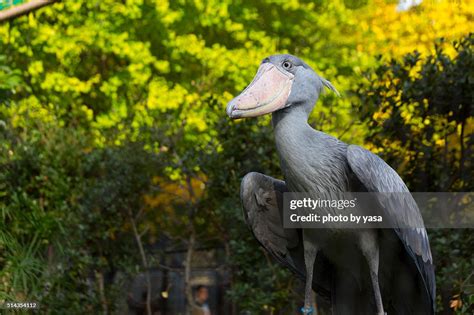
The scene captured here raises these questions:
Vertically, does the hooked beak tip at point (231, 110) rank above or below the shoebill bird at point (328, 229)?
above

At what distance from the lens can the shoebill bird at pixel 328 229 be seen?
4320mm

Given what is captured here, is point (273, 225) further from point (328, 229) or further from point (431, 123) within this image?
point (431, 123)

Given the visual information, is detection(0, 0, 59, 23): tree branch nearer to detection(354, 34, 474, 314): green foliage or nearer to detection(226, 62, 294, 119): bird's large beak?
detection(226, 62, 294, 119): bird's large beak

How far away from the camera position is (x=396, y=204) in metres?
4.30

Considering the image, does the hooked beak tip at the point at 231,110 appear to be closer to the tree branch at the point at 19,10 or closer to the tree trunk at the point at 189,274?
the tree branch at the point at 19,10

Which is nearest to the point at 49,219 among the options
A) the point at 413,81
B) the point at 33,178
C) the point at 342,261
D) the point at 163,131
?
the point at 33,178

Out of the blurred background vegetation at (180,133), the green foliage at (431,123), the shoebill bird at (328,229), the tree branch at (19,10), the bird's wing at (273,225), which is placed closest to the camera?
the shoebill bird at (328,229)

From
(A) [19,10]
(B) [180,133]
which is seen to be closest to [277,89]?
(A) [19,10]

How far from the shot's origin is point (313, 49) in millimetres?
16922

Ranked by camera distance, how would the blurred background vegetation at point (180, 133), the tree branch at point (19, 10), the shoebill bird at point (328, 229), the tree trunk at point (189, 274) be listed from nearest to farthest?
the shoebill bird at point (328, 229)
the tree branch at point (19, 10)
the blurred background vegetation at point (180, 133)
the tree trunk at point (189, 274)

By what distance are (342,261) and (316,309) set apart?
18.3ft

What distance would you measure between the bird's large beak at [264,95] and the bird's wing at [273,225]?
1.84 ft

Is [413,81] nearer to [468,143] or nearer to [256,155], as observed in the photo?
[468,143]

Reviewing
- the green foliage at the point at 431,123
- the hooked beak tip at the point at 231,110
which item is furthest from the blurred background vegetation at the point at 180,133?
the hooked beak tip at the point at 231,110
